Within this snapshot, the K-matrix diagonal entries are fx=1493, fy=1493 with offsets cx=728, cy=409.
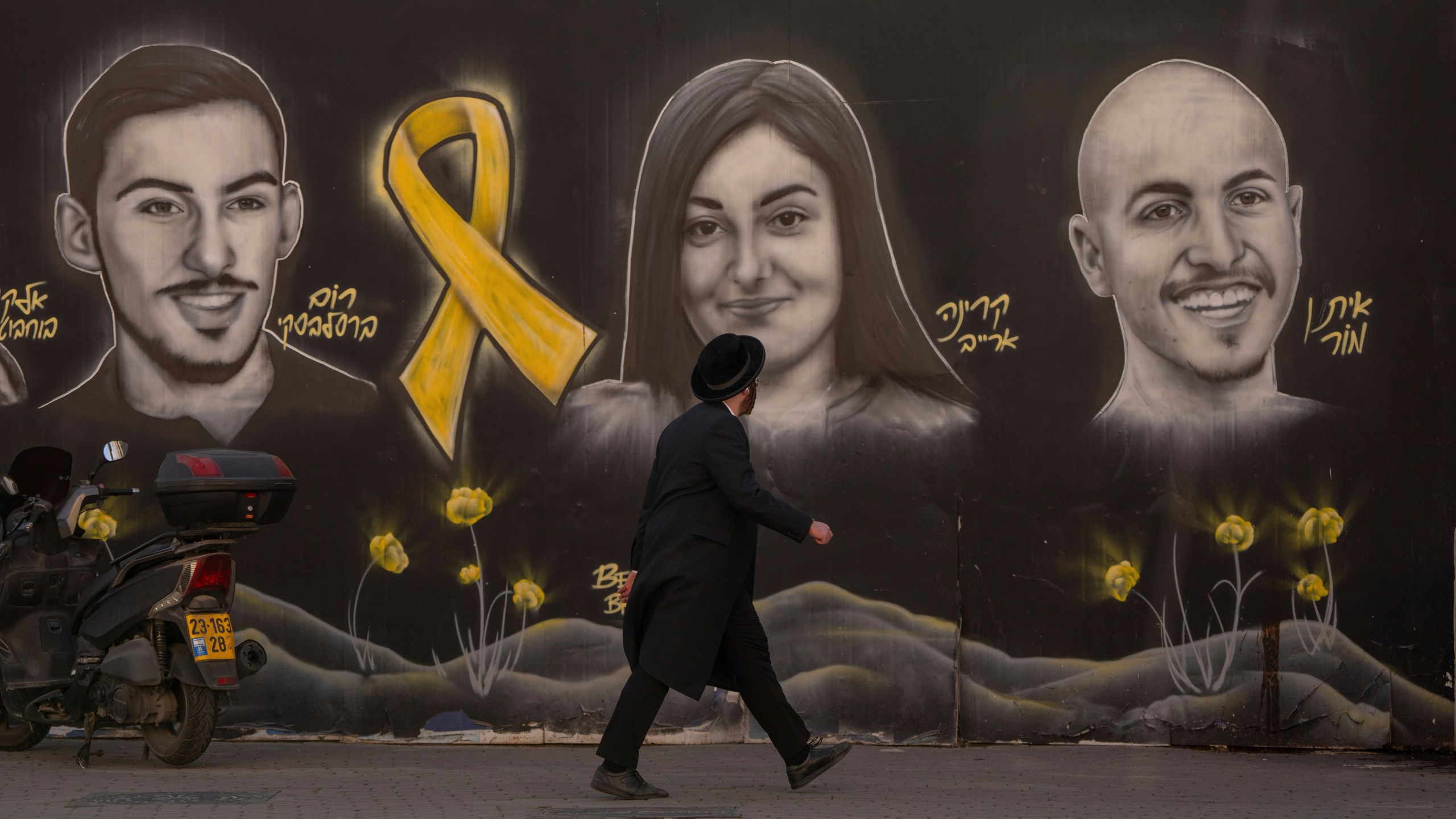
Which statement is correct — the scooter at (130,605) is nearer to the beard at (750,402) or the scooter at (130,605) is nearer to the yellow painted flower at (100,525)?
the yellow painted flower at (100,525)

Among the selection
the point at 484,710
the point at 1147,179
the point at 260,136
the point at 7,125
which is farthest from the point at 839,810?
the point at 7,125

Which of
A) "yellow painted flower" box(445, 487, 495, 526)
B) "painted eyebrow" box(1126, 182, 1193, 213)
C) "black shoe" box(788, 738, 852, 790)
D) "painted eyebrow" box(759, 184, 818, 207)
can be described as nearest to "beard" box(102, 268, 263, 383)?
"yellow painted flower" box(445, 487, 495, 526)

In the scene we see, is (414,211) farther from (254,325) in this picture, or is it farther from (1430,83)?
(1430,83)

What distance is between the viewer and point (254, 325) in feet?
26.0

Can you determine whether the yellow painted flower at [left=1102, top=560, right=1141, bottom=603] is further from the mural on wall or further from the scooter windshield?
the scooter windshield

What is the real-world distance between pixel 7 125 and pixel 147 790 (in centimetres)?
385

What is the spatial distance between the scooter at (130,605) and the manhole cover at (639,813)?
1749mm

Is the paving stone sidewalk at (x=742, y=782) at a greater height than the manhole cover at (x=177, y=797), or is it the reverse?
the paving stone sidewalk at (x=742, y=782)

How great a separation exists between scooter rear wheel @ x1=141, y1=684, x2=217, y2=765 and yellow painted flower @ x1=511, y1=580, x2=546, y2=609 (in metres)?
1.60

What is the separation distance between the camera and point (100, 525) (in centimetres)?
803

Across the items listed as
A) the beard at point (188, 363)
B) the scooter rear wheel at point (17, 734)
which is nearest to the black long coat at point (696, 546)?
the beard at point (188, 363)

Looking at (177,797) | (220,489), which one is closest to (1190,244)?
(220,489)

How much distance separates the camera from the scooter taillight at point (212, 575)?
671 centimetres

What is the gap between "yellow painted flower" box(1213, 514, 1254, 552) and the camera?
7387 mm
